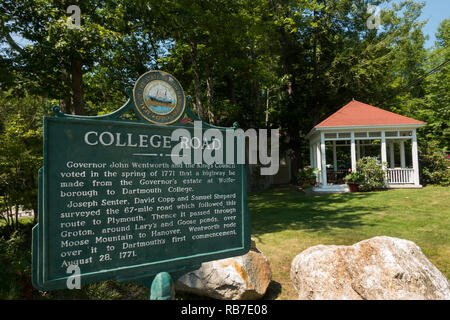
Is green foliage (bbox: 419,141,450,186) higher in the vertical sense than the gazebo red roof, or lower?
lower

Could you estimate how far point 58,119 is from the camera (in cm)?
259

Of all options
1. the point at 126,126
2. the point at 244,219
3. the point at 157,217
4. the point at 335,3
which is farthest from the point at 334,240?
the point at 335,3

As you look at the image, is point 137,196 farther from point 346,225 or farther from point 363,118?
point 363,118

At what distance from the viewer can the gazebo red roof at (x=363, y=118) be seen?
1661 cm

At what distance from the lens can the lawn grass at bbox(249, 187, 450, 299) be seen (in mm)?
5775

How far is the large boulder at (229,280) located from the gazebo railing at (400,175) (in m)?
14.8

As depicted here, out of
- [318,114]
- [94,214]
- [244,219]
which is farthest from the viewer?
[318,114]

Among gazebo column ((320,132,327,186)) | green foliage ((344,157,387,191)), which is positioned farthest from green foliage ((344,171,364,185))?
gazebo column ((320,132,327,186))

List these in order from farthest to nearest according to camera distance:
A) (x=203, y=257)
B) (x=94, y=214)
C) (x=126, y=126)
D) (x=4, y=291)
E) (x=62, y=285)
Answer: (x=4, y=291), (x=203, y=257), (x=126, y=126), (x=94, y=214), (x=62, y=285)

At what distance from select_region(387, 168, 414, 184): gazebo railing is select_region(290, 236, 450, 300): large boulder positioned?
555 inches

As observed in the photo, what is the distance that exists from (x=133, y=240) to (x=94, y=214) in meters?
0.44

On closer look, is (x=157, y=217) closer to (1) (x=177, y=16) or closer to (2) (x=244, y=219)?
(2) (x=244, y=219)

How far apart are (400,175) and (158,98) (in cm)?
1721

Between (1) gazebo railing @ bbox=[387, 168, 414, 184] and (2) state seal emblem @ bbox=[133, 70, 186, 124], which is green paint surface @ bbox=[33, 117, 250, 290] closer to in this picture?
(2) state seal emblem @ bbox=[133, 70, 186, 124]
